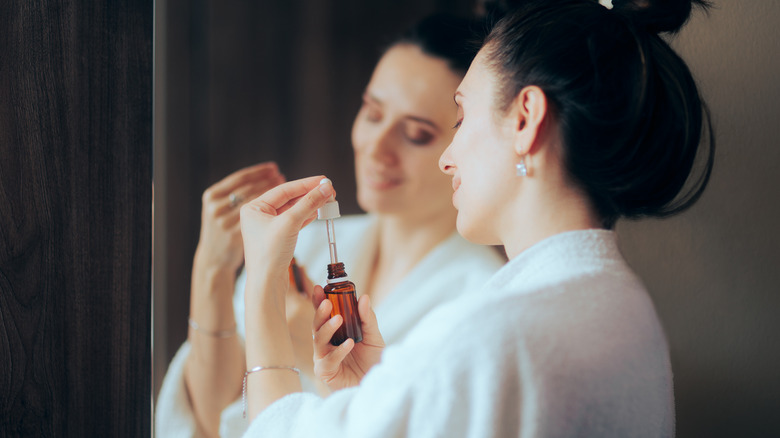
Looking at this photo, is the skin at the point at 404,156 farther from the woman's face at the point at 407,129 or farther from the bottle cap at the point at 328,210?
the bottle cap at the point at 328,210

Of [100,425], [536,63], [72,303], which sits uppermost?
[536,63]

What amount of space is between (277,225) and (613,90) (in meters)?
0.41

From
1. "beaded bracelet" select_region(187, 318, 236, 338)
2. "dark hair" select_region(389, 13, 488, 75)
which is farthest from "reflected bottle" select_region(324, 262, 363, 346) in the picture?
"dark hair" select_region(389, 13, 488, 75)

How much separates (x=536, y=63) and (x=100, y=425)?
77 centimetres

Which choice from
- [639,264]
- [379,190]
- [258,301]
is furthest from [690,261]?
A: [258,301]

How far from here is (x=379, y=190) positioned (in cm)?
93

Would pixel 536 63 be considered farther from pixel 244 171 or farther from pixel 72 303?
pixel 72 303

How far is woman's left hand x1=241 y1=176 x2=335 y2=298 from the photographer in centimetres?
71

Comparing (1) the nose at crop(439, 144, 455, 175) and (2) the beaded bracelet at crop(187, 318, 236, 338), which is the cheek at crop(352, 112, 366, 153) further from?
(2) the beaded bracelet at crop(187, 318, 236, 338)

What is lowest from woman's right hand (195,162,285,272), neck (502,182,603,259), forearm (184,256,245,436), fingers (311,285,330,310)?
forearm (184,256,245,436)

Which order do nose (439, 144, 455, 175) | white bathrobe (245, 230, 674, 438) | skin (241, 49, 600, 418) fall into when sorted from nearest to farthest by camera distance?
1. white bathrobe (245, 230, 674, 438)
2. skin (241, 49, 600, 418)
3. nose (439, 144, 455, 175)

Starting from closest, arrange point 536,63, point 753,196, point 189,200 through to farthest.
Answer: point 536,63
point 753,196
point 189,200

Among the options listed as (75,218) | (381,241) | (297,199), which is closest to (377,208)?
(381,241)

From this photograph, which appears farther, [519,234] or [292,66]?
[292,66]
